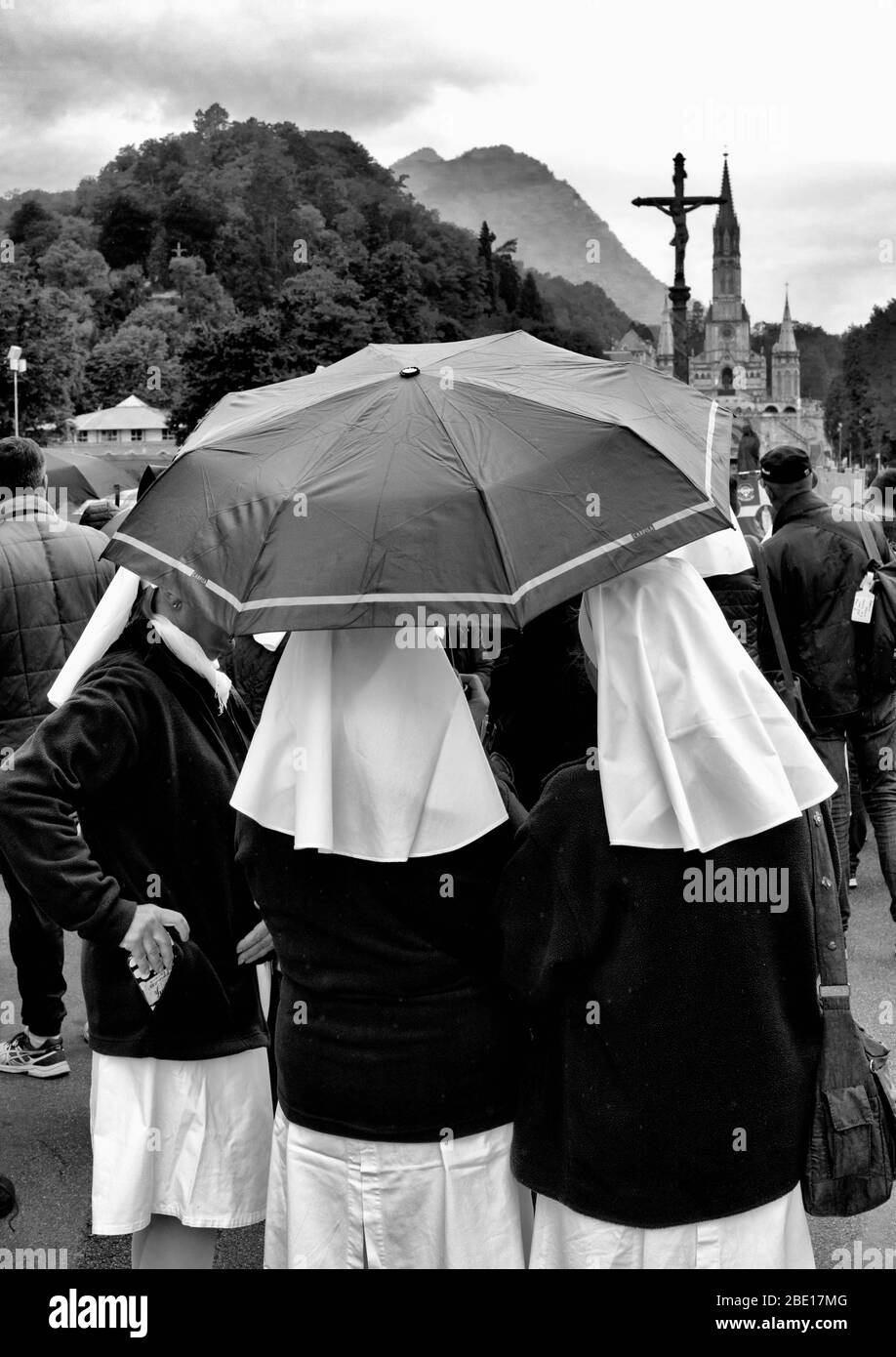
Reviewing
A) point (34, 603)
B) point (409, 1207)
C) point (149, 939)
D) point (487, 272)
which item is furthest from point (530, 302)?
point (409, 1207)

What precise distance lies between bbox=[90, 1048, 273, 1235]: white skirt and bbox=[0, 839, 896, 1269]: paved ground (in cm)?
92

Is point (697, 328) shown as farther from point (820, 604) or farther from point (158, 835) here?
point (158, 835)

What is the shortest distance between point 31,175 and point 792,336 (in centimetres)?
9276

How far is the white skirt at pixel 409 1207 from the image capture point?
8.63 feet

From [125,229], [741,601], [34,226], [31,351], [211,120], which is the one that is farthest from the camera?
[211,120]

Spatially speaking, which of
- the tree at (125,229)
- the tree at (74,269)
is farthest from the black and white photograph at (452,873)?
the tree at (125,229)

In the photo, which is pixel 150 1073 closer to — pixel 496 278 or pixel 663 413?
pixel 663 413

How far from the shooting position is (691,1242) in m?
2.47

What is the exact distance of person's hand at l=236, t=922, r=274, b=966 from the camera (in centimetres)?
312

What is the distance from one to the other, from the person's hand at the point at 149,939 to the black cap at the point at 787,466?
4.14 m

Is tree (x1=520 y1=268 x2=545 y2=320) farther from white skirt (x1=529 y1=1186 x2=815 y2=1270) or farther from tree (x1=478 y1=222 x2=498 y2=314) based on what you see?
white skirt (x1=529 y1=1186 x2=815 y2=1270)

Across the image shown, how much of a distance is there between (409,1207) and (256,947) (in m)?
0.72

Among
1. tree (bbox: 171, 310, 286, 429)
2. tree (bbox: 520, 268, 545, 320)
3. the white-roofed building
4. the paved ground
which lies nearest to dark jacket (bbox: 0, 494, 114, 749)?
the paved ground
